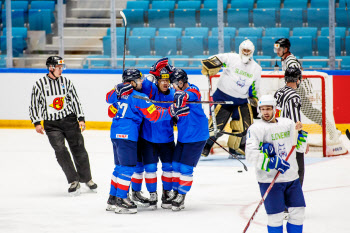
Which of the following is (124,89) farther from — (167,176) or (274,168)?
(274,168)

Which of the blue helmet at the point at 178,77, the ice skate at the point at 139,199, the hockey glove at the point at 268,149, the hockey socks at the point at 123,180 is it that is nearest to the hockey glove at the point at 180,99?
the blue helmet at the point at 178,77

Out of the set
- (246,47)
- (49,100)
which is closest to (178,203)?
(49,100)

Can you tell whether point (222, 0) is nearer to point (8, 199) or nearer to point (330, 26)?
point (330, 26)

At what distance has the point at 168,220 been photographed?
4.88 meters

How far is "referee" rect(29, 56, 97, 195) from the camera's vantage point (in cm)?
586

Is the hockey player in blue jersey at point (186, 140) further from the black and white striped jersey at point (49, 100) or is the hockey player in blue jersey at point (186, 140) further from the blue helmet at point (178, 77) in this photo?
the black and white striped jersey at point (49, 100)

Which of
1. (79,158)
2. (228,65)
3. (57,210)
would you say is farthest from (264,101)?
(228,65)

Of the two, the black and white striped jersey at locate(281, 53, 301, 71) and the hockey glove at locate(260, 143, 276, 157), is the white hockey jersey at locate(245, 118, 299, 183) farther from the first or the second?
the black and white striped jersey at locate(281, 53, 301, 71)

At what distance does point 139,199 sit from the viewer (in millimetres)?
5281

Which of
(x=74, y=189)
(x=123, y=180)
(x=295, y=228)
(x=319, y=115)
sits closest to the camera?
(x=295, y=228)

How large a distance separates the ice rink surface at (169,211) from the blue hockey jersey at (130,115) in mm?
618

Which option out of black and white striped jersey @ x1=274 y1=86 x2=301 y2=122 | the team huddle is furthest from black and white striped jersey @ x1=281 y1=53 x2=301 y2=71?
black and white striped jersey @ x1=274 y1=86 x2=301 y2=122

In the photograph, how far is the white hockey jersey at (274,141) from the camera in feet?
12.8

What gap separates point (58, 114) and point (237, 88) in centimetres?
234
